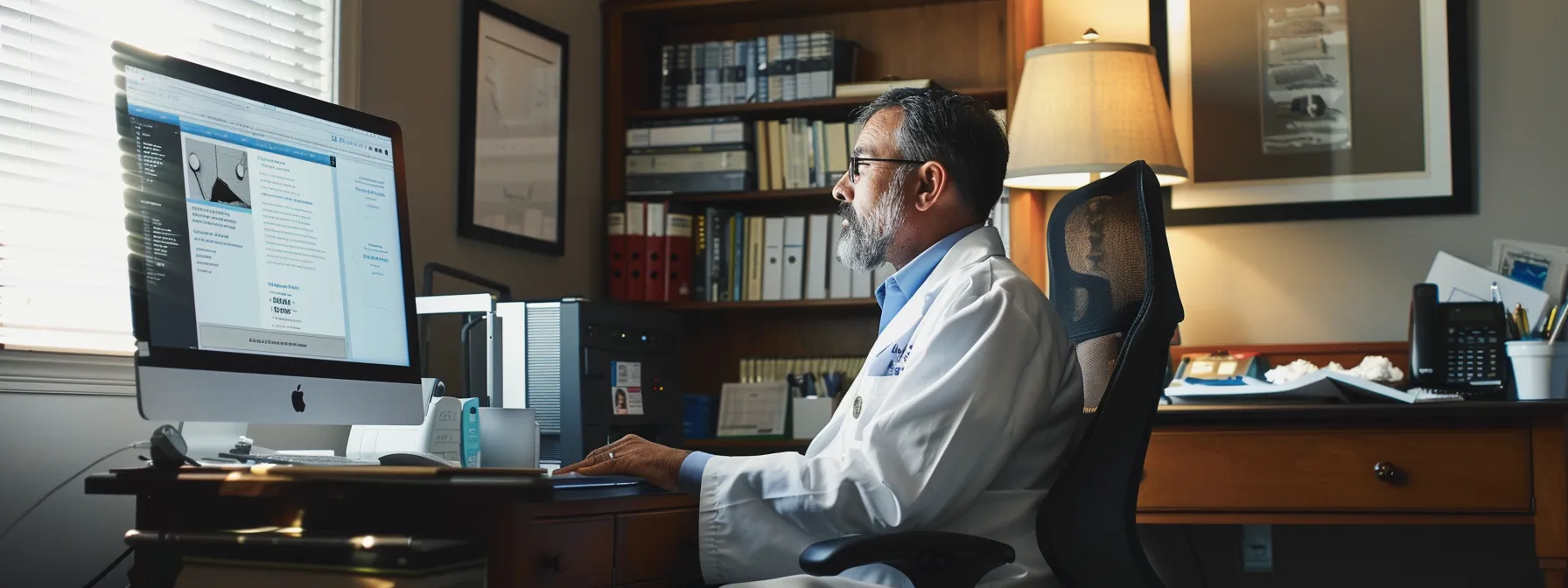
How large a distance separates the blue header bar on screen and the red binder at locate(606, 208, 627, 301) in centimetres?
178

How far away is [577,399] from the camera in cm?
252

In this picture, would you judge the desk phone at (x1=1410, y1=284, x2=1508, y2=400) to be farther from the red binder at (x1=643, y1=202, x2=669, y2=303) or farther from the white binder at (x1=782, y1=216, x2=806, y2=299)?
the red binder at (x1=643, y1=202, x2=669, y2=303)

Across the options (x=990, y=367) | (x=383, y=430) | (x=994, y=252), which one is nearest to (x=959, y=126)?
(x=994, y=252)

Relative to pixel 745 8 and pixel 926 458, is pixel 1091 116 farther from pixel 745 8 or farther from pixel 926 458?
pixel 926 458

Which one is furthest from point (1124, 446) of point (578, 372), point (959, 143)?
point (578, 372)

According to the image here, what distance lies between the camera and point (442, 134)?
3010mm

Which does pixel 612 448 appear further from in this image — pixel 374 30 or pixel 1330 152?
pixel 1330 152

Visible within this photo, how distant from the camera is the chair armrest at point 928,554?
1.36 m

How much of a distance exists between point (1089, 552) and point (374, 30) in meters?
1.93

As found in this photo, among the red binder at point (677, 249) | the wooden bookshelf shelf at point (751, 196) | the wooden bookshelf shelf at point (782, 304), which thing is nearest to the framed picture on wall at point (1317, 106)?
the wooden bookshelf shelf at point (782, 304)

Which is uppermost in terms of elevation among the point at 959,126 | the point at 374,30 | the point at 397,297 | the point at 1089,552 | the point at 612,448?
the point at 374,30

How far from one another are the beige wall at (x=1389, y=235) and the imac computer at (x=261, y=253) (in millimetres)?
2017

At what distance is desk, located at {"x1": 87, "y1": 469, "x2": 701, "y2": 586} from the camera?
1.29 metres

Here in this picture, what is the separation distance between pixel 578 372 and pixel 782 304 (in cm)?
97
